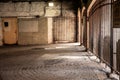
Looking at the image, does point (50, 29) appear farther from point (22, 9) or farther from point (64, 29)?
point (22, 9)

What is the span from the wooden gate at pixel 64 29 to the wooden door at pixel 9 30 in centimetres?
397

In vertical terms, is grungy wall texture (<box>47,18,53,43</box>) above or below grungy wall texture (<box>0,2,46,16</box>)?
below

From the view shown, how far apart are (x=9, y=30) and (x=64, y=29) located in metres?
5.46

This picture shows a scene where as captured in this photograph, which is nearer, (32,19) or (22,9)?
(32,19)

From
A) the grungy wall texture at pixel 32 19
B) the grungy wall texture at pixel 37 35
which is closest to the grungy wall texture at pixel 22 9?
the grungy wall texture at pixel 32 19

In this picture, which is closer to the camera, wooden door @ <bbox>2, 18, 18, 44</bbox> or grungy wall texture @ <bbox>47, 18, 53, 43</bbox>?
wooden door @ <bbox>2, 18, 18, 44</bbox>

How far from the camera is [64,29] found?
22172 mm

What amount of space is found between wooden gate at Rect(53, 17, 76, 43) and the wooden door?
13.0ft

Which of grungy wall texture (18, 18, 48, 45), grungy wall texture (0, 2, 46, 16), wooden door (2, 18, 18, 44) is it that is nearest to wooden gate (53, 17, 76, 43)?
grungy wall texture (18, 18, 48, 45)

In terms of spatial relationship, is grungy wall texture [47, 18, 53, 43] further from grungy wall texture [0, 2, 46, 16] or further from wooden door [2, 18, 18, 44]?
wooden door [2, 18, 18, 44]

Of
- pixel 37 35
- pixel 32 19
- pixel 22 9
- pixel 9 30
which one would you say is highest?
pixel 22 9

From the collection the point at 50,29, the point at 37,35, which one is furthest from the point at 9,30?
the point at 50,29

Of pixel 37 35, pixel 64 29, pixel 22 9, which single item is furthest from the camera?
pixel 64 29

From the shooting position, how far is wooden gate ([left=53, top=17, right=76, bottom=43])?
2216cm
